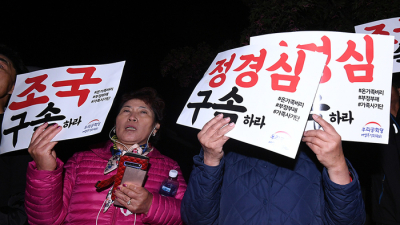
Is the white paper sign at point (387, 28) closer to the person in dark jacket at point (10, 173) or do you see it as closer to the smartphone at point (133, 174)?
the smartphone at point (133, 174)

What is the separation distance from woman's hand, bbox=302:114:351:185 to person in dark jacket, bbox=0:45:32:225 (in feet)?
6.92

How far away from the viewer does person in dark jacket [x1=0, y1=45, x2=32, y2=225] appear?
1670 millimetres

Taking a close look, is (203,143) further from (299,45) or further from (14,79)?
(14,79)

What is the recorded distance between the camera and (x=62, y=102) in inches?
63.8

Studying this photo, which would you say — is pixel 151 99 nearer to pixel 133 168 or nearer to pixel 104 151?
pixel 104 151

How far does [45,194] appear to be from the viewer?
1671 mm

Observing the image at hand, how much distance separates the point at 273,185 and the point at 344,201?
414 millimetres

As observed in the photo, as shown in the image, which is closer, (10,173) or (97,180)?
(10,173)

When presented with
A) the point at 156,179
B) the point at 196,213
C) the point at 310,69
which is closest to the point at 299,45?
the point at 310,69

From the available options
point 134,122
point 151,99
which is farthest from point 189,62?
point 134,122

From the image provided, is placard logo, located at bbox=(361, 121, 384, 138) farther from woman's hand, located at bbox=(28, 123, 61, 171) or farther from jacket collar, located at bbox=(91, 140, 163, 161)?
woman's hand, located at bbox=(28, 123, 61, 171)

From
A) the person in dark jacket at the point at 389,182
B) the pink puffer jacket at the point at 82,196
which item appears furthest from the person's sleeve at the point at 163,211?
the person in dark jacket at the point at 389,182

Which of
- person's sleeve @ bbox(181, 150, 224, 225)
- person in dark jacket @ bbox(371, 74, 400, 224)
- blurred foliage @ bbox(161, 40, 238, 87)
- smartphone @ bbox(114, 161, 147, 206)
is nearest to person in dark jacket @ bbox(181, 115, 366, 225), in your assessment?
person's sleeve @ bbox(181, 150, 224, 225)

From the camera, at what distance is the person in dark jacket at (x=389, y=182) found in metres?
2.19
